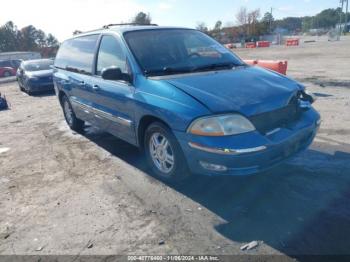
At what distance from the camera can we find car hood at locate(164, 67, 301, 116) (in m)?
3.65

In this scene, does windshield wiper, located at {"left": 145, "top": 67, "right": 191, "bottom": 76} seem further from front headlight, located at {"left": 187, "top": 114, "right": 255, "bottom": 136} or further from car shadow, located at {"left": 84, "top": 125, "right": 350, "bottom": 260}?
car shadow, located at {"left": 84, "top": 125, "right": 350, "bottom": 260}

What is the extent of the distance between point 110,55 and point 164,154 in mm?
1826

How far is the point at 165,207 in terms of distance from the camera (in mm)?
3871

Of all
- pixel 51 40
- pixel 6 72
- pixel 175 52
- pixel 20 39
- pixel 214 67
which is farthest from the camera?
pixel 51 40

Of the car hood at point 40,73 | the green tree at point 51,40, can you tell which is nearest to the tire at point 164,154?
the car hood at point 40,73

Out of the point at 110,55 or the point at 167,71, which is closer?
the point at 167,71

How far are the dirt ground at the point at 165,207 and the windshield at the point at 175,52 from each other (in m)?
1.48

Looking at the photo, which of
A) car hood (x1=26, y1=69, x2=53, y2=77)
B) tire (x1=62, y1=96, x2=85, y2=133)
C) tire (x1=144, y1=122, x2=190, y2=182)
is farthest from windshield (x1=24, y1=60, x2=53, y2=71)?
tire (x1=144, y1=122, x2=190, y2=182)

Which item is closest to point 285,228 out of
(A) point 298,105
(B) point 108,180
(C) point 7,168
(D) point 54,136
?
(A) point 298,105

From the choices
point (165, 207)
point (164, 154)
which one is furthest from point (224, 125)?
point (165, 207)

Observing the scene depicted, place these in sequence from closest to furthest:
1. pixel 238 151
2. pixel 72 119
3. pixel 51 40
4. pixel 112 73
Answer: pixel 238 151
pixel 112 73
pixel 72 119
pixel 51 40

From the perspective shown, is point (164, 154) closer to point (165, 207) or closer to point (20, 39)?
point (165, 207)

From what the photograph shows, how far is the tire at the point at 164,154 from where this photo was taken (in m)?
4.00

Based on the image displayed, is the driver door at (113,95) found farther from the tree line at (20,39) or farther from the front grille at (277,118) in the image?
the tree line at (20,39)
